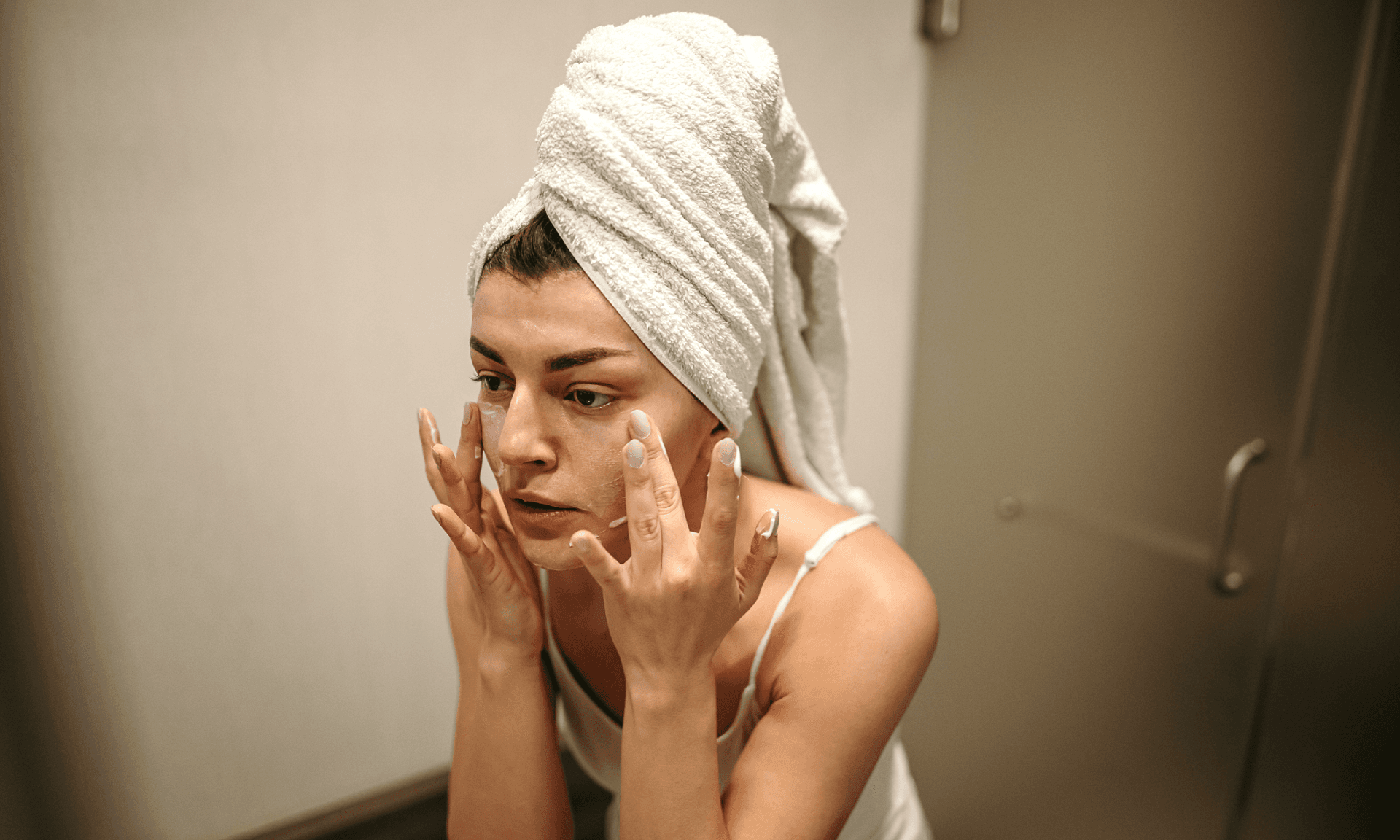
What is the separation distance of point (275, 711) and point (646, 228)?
836 mm

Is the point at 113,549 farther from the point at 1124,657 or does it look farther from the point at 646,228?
the point at 1124,657

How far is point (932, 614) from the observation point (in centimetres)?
64

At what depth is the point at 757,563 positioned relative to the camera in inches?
20.5

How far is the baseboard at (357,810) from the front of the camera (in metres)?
0.90

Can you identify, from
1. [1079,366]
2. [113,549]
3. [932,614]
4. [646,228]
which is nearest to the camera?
[646,228]

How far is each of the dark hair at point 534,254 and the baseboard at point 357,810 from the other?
85 cm

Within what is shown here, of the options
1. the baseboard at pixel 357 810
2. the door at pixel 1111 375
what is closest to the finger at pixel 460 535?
the baseboard at pixel 357 810

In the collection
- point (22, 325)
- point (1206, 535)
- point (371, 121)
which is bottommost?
point (1206, 535)

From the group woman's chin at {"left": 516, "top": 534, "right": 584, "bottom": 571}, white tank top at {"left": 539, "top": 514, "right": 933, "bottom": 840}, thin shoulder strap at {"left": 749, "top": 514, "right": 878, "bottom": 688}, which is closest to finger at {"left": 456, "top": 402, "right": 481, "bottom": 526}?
woman's chin at {"left": 516, "top": 534, "right": 584, "bottom": 571}

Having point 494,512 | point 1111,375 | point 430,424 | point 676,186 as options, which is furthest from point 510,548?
point 1111,375

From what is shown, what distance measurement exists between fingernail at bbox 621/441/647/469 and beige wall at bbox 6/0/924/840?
49 cm

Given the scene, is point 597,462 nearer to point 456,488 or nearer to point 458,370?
point 456,488

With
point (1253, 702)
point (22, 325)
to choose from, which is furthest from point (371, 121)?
point (1253, 702)

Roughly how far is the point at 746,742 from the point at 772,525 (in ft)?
0.99
